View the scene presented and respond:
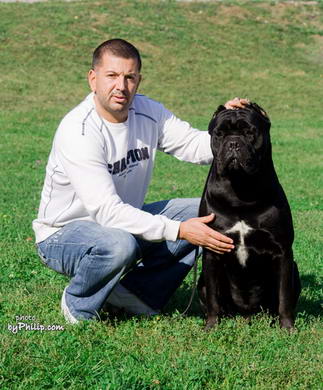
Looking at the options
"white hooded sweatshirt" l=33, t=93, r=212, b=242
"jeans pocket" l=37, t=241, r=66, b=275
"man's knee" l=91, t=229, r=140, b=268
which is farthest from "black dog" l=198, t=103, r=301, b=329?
"jeans pocket" l=37, t=241, r=66, b=275

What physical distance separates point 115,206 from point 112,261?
0.33 m

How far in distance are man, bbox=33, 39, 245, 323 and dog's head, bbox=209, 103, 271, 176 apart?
9.3 inches

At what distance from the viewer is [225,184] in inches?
167

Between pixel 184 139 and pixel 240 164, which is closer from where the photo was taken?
pixel 240 164

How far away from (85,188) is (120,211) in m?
0.25

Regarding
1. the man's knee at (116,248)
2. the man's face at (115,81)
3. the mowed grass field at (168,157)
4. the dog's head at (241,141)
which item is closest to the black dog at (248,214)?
the dog's head at (241,141)

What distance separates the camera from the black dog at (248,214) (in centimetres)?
407

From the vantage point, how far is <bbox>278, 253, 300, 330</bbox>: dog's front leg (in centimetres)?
422

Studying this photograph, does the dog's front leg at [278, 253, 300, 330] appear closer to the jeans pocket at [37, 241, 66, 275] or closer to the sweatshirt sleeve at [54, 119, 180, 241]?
the sweatshirt sleeve at [54, 119, 180, 241]

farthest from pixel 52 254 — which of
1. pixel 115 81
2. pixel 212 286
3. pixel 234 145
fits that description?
pixel 234 145

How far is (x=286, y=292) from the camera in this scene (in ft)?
14.0

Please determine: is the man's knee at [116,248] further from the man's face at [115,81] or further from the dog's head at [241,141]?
the man's face at [115,81]

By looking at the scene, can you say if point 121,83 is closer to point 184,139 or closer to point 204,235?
point 184,139

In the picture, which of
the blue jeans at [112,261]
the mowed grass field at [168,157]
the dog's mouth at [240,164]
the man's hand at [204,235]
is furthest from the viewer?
the blue jeans at [112,261]
